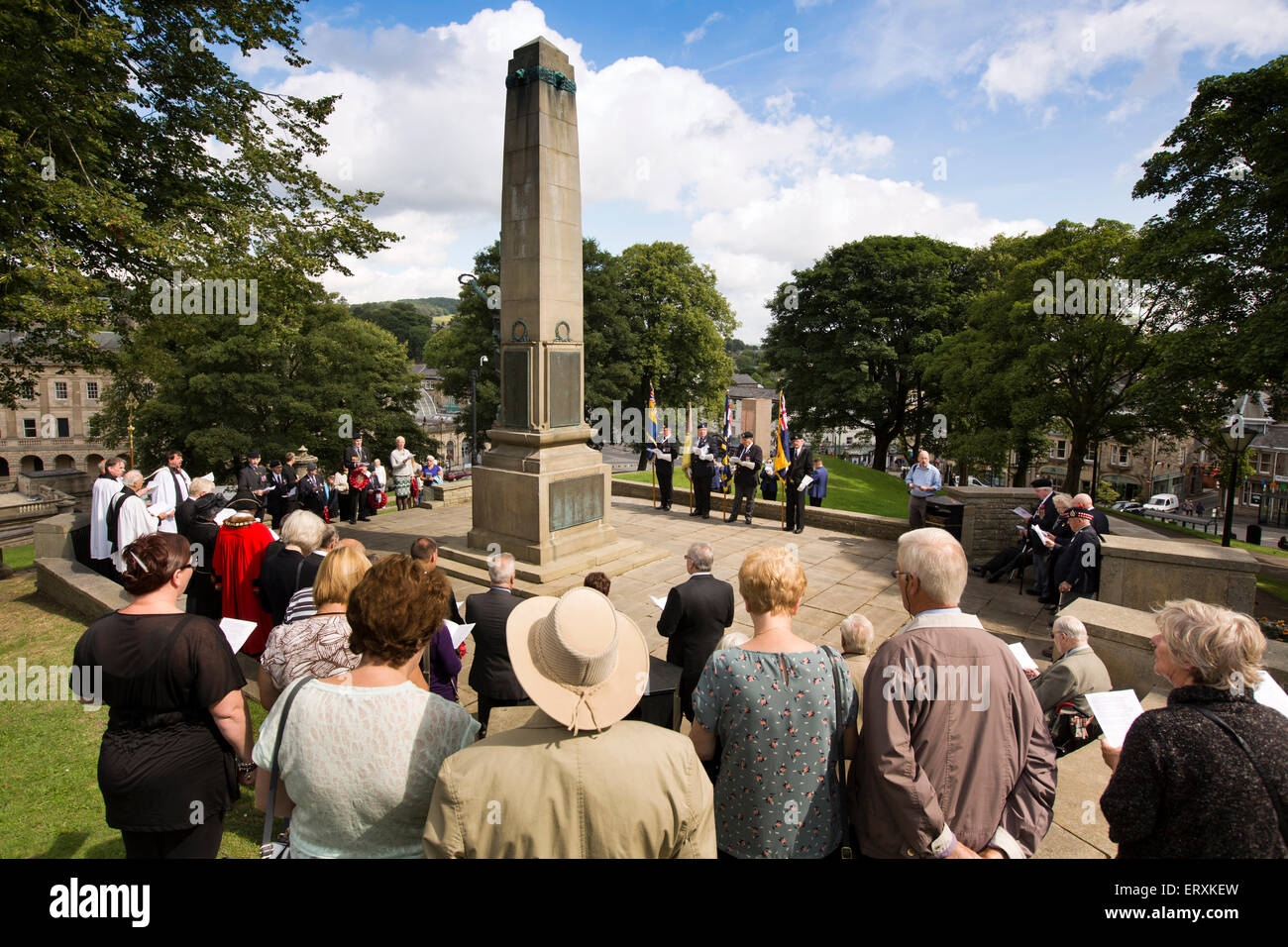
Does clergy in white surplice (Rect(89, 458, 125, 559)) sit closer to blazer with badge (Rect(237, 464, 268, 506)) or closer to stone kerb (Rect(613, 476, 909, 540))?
blazer with badge (Rect(237, 464, 268, 506))

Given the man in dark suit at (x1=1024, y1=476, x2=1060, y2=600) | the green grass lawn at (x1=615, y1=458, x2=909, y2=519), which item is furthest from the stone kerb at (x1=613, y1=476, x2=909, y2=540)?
the man in dark suit at (x1=1024, y1=476, x2=1060, y2=600)

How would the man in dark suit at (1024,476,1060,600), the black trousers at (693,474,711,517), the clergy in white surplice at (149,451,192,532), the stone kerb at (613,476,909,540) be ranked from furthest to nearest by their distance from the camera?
the black trousers at (693,474,711,517), the stone kerb at (613,476,909,540), the man in dark suit at (1024,476,1060,600), the clergy in white surplice at (149,451,192,532)

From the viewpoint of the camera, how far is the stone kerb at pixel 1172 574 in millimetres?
6293

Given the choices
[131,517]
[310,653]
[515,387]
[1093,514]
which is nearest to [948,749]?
[310,653]

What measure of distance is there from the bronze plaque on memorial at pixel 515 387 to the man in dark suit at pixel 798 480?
5842 millimetres

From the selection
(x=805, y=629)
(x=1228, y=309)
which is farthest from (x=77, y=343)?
(x=1228, y=309)

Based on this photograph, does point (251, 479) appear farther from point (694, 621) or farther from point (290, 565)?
point (694, 621)

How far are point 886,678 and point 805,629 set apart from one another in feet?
18.8

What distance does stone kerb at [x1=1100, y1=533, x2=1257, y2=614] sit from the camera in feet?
20.6

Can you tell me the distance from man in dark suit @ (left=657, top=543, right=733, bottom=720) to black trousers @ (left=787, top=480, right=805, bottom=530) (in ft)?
27.9

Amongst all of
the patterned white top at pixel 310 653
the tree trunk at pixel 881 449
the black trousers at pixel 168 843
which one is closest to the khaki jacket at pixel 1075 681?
the patterned white top at pixel 310 653

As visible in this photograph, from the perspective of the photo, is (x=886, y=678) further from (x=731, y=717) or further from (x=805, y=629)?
(x=805, y=629)

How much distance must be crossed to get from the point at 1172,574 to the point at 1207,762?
229 inches

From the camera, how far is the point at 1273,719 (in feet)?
7.06
